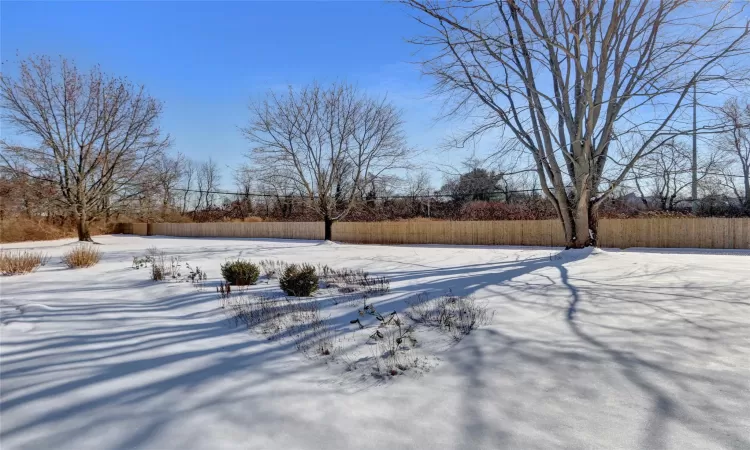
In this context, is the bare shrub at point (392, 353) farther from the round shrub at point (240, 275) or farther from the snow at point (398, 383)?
the round shrub at point (240, 275)

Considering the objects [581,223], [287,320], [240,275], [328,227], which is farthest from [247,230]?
[287,320]

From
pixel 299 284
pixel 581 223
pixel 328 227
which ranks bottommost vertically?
pixel 299 284

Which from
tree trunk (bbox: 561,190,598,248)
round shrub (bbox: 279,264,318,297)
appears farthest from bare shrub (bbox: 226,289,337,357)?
tree trunk (bbox: 561,190,598,248)

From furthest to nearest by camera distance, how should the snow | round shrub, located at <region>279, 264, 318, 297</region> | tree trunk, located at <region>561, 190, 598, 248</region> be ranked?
tree trunk, located at <region>561, 190, 598, 248</region>, round shrub, located at <region>279, 264, 318, 297</region>, the snow

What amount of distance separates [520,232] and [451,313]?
17248 mm

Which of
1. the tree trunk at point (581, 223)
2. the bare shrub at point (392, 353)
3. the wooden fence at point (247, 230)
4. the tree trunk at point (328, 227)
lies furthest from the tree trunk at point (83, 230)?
the bare shrub at point (392, 353)

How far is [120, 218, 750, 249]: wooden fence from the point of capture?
17.3 m

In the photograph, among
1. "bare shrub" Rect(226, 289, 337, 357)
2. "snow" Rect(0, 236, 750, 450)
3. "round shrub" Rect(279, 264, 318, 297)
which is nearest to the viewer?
"snow" Rect(0, 236, 750, 450)

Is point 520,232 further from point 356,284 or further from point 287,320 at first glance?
point 287,320

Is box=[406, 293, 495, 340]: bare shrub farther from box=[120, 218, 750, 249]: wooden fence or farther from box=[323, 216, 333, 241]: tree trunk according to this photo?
box=[323, 216, 333, 241]: tree trunk

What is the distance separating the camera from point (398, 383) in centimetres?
310

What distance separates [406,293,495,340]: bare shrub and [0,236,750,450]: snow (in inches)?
8.2

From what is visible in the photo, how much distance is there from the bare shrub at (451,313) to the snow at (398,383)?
0.21 metres

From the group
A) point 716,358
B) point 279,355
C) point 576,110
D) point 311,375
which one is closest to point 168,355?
point 279,355
